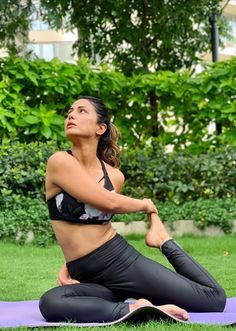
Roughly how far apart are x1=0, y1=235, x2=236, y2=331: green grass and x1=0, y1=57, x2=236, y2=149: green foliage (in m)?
1.88

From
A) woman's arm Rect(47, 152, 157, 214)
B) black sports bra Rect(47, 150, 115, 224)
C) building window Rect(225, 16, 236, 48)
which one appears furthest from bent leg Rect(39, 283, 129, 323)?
building window Rect(225, 16, 236, 48)

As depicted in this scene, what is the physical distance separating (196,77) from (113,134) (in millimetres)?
6022

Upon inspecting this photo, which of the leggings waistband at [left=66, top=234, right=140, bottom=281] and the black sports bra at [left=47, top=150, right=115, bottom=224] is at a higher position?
the black sports bra at [left=47, top=150, right=115, bottom=224]

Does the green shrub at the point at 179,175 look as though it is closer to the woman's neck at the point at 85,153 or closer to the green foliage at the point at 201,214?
the green foliage at the point at 201,214

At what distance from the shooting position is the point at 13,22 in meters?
12.2

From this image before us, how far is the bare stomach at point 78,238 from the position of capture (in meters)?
4.59

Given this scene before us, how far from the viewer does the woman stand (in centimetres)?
456

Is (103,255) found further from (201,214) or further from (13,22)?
(13,22)

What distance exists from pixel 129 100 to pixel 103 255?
6.56 meters

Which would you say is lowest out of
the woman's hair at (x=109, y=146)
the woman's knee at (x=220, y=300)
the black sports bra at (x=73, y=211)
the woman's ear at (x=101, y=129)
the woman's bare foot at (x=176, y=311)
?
the woman's knee at (x=220, y=300)

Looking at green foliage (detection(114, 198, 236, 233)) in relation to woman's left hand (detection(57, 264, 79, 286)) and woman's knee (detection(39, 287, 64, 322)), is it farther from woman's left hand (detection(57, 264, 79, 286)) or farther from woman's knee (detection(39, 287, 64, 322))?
woman's knee (detection(39, 287, 64, 322))

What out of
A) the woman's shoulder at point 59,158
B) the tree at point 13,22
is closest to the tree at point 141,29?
the tree at point 13,22

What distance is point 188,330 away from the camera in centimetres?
409

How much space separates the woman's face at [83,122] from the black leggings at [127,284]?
66cm
